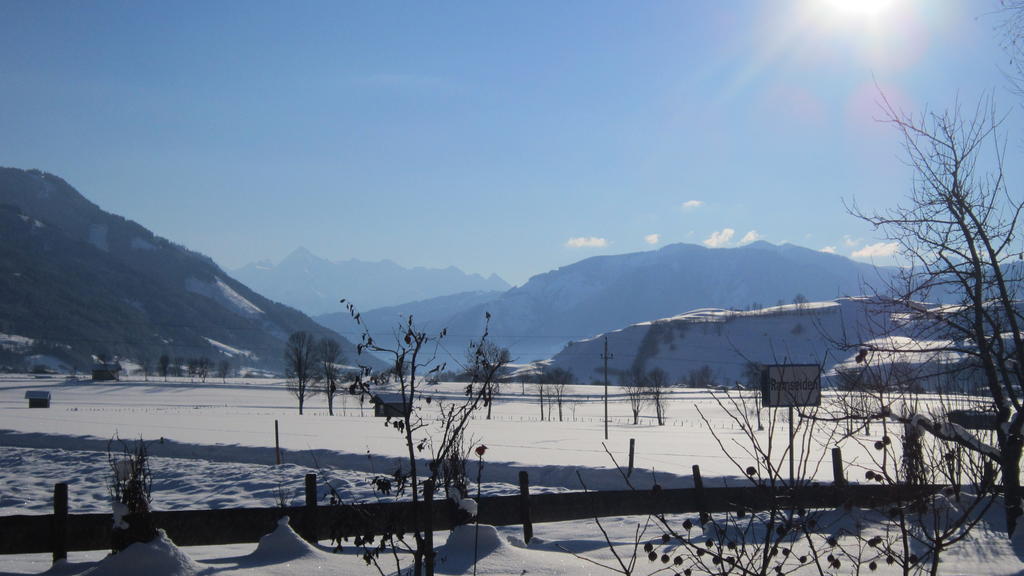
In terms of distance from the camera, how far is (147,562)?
7246mm

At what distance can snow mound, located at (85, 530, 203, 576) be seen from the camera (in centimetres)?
717

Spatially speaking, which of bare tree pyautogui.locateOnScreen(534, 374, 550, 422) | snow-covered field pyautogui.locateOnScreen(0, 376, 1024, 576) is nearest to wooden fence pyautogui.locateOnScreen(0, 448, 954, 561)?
snow-covered field pyautogui.locateOnScreen(0, 376, 1024, 576)

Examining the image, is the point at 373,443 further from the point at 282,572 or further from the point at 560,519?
the point at 282,572

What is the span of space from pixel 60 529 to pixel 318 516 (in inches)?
113

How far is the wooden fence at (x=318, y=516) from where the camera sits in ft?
28.6

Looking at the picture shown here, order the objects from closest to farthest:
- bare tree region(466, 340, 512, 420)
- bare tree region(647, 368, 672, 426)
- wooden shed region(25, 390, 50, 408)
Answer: bare tree region(466, 340, 512, 420) → wooden shed region(25, 390, 50, 408) → bare tree region(647, 368, 672, 426)

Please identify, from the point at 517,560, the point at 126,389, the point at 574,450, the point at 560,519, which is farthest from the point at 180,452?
the point at 126,389

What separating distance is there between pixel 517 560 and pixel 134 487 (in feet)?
12.9

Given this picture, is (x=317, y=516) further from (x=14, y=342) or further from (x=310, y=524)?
(x=14, y=342)

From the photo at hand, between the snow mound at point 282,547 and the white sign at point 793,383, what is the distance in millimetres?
5227

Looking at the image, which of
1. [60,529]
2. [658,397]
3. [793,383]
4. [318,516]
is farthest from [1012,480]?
[658,397]

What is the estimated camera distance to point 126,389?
334 ft

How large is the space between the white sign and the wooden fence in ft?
3.50

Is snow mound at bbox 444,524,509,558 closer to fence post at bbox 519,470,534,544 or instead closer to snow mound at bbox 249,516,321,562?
snow mound at bbox 249,516,321,562
